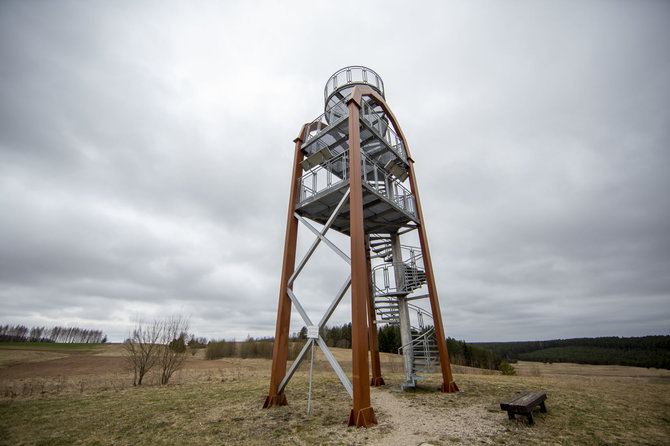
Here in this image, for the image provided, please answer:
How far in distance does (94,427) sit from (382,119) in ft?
44.6

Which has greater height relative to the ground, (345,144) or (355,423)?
(345,144)

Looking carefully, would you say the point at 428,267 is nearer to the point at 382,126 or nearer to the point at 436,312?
the point at 436,312

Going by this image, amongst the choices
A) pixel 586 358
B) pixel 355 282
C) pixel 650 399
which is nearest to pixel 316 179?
pixel 355 282

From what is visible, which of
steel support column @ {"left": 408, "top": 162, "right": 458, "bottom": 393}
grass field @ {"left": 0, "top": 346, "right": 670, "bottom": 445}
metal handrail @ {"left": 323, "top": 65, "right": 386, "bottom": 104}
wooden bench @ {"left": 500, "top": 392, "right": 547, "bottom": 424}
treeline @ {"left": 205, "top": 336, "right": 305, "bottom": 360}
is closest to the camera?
grass field @ {"left": 0, "top": 346, "right": 670, "bottom": 445}

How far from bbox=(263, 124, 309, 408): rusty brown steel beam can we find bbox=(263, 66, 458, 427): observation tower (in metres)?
0.03

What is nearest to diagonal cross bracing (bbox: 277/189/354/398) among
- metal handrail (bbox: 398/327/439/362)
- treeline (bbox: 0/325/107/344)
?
metal handrail (bbox: 398/327/439/362)

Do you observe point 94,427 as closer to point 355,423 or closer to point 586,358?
point 355,423

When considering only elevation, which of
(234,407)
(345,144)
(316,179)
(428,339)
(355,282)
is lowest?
(234,407)

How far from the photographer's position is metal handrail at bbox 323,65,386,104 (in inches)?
464

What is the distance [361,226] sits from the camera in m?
7.12

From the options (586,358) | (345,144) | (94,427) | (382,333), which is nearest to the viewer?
(94,427)

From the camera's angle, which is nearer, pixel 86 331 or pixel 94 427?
pixel 94 427

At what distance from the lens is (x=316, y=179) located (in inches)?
370

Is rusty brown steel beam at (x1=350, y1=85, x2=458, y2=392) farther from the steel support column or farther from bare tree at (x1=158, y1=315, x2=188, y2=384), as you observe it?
→ bare tree at (x1=158, y1=315, x2=188, y2=384)
